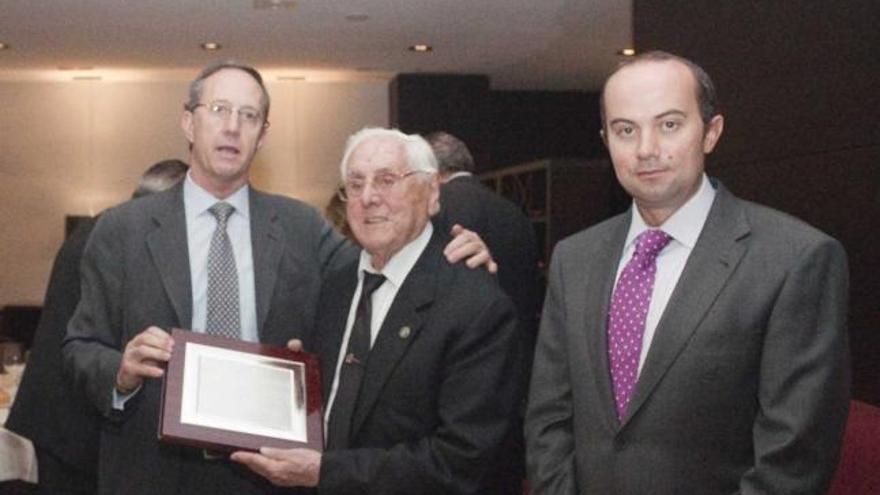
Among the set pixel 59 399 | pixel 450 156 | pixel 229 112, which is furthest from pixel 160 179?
pixel 450 156

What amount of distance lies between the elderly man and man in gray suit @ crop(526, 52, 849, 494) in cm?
22

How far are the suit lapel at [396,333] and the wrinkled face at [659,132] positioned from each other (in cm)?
54

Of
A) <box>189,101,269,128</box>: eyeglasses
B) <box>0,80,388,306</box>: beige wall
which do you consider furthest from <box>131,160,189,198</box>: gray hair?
<box>0,80,388,306</box>: beige wall

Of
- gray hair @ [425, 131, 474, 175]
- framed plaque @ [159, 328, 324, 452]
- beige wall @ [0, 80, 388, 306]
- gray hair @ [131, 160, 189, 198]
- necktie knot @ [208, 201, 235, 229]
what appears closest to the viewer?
framed plaque @ [159, 328, 324, 452]

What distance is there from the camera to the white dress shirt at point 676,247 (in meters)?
1.99

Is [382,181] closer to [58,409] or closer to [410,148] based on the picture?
[410,148]

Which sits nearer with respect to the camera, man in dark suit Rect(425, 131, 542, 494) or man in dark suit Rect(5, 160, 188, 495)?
man in dark suit Rect(5, 160, 188, 495)

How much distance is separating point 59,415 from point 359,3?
15.5 feet

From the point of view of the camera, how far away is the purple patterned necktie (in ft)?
6.54

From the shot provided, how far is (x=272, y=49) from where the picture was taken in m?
9.32

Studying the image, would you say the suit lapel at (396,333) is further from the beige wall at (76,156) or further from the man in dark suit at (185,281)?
the beige wall at (76,156)

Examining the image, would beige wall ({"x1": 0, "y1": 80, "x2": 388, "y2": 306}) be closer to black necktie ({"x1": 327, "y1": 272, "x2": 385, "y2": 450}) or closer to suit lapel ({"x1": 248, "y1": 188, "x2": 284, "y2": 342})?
suit lapel ({"x1": 248, "y1": 188, "x2": 284, "y2": 342})

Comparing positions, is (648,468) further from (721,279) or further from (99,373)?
(99,373)

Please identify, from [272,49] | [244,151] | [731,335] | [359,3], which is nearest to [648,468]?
[731,335]
